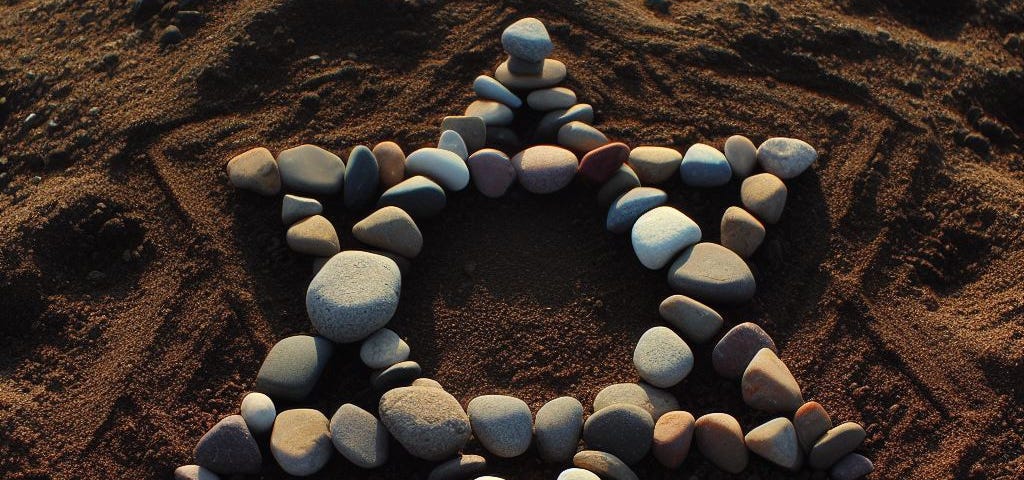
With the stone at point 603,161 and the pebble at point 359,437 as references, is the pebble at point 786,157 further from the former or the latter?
the pebble at point 359,437

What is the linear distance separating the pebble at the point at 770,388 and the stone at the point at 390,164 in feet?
5.49

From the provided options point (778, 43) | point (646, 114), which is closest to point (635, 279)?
point (646, 114)

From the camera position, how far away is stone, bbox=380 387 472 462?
121 inches

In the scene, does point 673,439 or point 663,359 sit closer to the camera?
point 673,439

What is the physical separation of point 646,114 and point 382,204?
4.30ft

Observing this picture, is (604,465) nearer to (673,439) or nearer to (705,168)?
(673,439)

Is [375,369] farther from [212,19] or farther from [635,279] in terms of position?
[212,19]

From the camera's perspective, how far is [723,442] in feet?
10.3

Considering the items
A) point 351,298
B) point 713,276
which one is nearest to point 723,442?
point 713,276

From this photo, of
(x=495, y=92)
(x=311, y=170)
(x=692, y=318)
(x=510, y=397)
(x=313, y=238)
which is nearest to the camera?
(x=510, y=397)

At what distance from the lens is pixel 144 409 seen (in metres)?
3.19

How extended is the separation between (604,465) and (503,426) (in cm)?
38

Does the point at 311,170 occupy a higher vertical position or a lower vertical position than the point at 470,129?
lower

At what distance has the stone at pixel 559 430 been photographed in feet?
10.4
